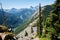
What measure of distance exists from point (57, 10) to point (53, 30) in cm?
428

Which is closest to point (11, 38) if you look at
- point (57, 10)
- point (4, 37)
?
point (4, 37)

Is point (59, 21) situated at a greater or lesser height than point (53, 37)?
greater

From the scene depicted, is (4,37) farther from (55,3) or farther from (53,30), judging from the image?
(55,3)

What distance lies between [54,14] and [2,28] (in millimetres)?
11326

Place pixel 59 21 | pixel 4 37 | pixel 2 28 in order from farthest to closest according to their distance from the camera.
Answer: pixel 59 21
pixel 2 28
pixel 4 37

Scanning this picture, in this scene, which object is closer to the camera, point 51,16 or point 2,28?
point 2,28

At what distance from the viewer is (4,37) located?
31312mm

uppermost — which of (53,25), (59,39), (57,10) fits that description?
(57,10)

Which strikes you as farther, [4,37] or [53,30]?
[53,30]

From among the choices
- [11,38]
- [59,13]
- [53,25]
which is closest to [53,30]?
[53,25]

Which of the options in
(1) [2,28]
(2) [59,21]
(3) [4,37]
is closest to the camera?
(3) [4,37]

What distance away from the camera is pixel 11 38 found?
32.4 metres

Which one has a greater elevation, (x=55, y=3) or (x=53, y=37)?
(x=55, y=3)

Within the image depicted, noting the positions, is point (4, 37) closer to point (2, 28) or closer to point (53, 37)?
point (2, 28)
